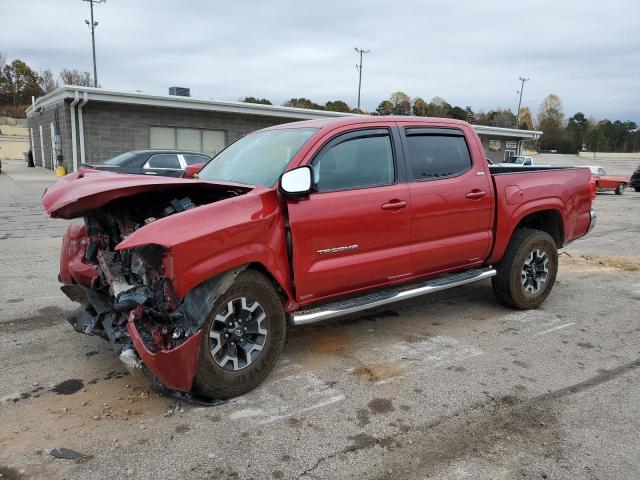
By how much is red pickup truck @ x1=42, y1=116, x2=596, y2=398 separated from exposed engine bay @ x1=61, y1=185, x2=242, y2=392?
11 millimetres

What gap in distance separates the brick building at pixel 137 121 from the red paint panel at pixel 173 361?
756 inches

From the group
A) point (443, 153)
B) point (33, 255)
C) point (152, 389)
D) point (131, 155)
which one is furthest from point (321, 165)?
point (131, 155)

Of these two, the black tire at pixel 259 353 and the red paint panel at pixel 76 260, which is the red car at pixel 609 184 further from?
the red paint panel at pixel 76 260

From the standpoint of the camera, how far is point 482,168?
16.5ft

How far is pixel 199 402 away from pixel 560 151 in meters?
94.7

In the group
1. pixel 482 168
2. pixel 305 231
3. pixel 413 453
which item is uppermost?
pixel 482 168

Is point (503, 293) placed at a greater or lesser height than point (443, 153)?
lesser

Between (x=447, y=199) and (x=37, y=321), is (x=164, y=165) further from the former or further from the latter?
(x=447, y=199)

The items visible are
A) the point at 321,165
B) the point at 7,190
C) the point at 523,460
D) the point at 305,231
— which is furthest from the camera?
the point at 7,190

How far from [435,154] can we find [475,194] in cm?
55

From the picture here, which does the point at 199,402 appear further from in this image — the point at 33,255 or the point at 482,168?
the point at 33,255

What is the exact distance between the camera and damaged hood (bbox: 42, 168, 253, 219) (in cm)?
338

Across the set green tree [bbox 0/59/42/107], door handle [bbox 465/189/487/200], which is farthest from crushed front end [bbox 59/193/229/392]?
green tree [bbox 0/59/42/107]

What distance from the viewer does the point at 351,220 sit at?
3963 millimetres
